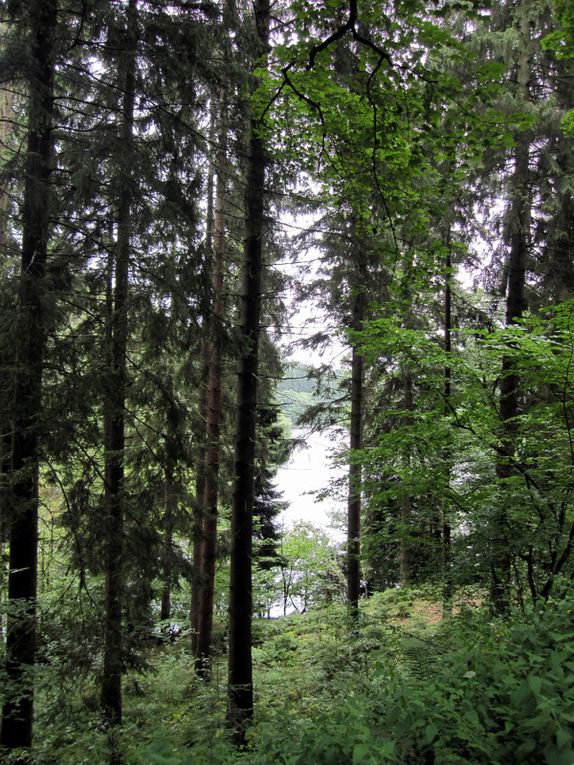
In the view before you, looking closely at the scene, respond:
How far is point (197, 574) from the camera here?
6.46 metres

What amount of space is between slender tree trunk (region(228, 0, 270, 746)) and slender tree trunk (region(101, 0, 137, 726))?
149 cm

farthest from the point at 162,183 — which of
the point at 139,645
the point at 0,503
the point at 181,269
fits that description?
the point at 139,645

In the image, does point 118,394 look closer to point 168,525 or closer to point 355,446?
point 168,525

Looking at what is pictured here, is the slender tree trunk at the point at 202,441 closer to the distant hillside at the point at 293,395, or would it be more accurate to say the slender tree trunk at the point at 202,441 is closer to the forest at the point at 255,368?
the forest at the point at 255,368

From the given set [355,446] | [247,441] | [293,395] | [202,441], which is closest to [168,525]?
[202,441]

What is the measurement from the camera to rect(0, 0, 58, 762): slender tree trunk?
15.9 feet

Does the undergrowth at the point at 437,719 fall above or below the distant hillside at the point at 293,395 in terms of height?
below

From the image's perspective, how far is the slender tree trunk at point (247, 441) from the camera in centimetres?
634

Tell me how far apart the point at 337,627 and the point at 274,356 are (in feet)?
20.9

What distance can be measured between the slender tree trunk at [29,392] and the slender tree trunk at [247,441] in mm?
2419

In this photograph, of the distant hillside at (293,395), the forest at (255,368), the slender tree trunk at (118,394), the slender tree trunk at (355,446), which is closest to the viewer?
the forest at (255,368)

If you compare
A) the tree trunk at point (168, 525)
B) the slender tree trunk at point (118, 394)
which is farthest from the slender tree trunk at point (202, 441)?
the slender tree trunk at point (118, 394)

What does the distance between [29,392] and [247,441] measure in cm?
285

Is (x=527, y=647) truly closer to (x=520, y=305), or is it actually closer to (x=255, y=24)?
(x=520, y=305)
